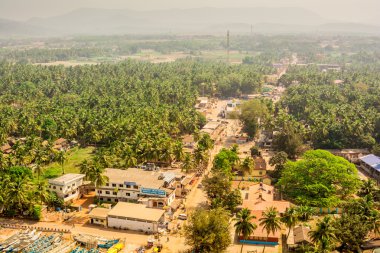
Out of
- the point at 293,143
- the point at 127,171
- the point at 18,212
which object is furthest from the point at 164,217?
the point at 293,143

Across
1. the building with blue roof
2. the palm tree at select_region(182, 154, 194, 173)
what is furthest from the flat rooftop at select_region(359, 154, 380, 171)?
the palm tree at select_region(182, 154, 194, 173)

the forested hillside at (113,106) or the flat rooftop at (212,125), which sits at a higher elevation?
the forested hillside at (113,106)

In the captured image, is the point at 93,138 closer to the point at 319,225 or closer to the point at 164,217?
the point at 164,217

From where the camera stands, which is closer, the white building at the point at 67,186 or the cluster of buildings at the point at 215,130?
the white building at the point at 67,186

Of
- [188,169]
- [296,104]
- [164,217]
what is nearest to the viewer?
[164,217]

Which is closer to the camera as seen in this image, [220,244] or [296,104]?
[220,244]

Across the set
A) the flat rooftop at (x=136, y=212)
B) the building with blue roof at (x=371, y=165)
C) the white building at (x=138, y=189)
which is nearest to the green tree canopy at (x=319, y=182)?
the building with blue roof at (x=371, y=165)

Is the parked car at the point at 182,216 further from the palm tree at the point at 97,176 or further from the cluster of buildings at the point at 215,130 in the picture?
the cluster of buildings at the point at 215,130

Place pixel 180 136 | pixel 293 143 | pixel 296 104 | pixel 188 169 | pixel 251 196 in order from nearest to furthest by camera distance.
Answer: pixel 251 196, pixel 188 169, pixel 293 143, pixel 180 136, pixel 296 104
